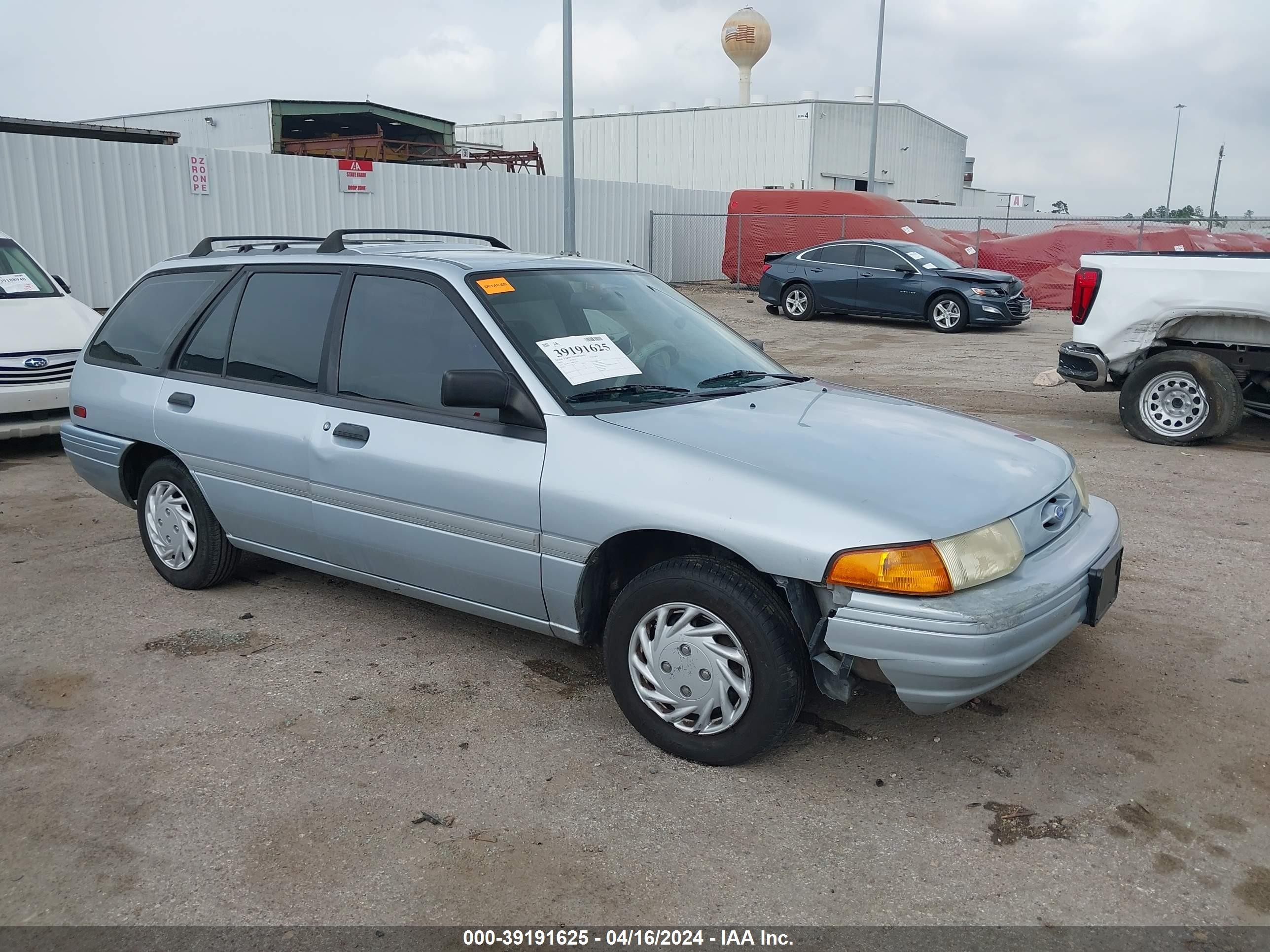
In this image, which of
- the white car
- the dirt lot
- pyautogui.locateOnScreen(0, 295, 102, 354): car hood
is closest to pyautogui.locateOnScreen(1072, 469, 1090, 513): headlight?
the dirt lot

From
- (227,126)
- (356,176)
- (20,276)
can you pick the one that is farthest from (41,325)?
(227,126)

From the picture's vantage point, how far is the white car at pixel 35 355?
759 cm

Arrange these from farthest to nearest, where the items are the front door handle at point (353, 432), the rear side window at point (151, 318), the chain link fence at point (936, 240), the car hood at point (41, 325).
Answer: the chain link fence at point (936, 240)
the car hood at point (41, 325)
the rear side window at point (151, 318)
the front door handle at point (353, 432)

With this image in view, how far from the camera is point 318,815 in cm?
312

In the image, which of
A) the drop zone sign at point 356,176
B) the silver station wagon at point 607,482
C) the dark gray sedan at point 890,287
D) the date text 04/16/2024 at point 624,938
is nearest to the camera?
the date text 04/16/2024 at point 624,938

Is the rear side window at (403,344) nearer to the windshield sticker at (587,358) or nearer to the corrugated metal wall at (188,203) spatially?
the windshield sticker at (587,358)

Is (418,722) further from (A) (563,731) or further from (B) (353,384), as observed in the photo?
(B) (353,384)

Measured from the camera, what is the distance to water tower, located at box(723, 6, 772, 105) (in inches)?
1738

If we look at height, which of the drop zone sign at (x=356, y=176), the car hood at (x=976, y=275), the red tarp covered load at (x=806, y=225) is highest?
the drop zone sign at (x=356, y=176)

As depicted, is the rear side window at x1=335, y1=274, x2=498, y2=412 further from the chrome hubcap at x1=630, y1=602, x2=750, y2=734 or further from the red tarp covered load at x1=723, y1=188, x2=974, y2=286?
the red tarp covered load at x1=723, y1=188, x2=974, y2=286

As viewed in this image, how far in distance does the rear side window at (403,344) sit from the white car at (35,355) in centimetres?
420

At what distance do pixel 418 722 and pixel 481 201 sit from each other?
1679cm

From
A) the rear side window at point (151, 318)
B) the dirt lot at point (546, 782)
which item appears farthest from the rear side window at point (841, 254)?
the rear side window at point (151, 318)

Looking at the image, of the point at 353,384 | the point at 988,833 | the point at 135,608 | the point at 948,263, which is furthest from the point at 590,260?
the point at 948,263
